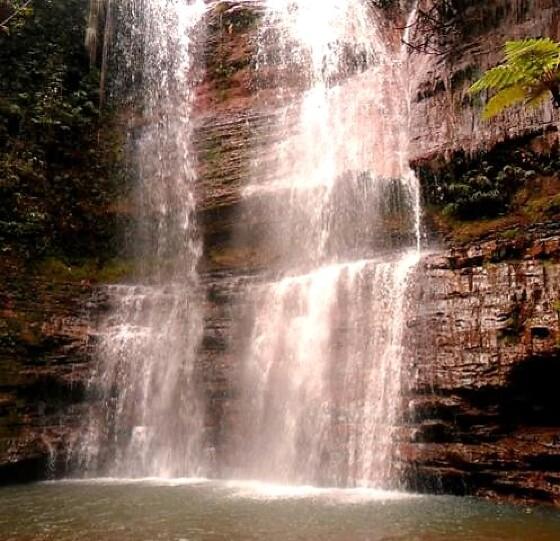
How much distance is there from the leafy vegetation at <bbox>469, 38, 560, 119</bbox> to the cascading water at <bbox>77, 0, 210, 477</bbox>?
31.0 ft

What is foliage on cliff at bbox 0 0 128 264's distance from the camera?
1554cm

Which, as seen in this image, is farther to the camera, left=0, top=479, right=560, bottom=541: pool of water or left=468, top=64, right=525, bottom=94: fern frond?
left=0, top=479, right=560, bottom=541: pool of water

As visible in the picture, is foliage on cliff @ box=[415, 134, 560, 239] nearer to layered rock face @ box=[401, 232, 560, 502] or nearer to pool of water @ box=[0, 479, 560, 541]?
layered rock face @ box=[401, 232, 560, 502]

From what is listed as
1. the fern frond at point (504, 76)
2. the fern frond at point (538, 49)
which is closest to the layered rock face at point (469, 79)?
the fern frond at point (504, 76)

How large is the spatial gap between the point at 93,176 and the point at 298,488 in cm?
1082

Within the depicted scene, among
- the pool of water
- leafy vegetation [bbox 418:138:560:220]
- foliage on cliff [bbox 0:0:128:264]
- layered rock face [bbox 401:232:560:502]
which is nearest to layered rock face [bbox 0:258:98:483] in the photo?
foliage on cliff [bbox 0:0:128:264]

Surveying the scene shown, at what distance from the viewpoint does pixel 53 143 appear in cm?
1680

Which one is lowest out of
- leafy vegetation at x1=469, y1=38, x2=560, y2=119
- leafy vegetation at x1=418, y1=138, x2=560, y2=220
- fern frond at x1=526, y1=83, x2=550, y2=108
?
fern frond at x1=526, y1=83, x2=550, y2=108

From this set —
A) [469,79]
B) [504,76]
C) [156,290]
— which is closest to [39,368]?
[156,290]

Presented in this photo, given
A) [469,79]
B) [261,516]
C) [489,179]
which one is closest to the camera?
[261,516]

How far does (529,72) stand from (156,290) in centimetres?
1139

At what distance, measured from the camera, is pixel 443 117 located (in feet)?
45.6

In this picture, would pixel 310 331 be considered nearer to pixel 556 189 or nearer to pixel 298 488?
pixel 298 488

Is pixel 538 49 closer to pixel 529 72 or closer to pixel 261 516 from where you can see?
pixel 529 72
